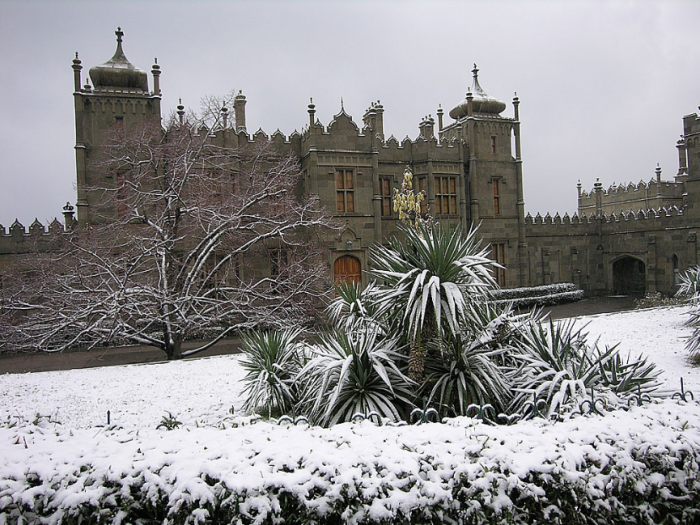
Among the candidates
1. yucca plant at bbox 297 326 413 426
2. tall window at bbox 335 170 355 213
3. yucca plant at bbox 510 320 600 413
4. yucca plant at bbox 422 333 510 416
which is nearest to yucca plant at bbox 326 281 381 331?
yucca plant at bbox 297 326 413 426

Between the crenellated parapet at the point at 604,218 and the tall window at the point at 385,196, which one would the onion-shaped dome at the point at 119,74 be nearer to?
the tall window at the point at 385,196

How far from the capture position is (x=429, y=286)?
17.3 ft

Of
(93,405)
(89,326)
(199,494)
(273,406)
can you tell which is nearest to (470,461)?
(199,494)

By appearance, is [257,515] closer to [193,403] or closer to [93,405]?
[193,403]

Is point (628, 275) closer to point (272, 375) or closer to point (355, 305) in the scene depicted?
point (355, 305)

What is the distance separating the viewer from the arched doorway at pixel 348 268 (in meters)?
20.4

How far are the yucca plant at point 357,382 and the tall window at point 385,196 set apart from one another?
1618 cm

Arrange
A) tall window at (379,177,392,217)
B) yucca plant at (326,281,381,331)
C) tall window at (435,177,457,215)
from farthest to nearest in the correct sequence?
tall window at (435,177,457,215)
tall window at (379,177,392,217)
yucca plant at (326,281,381,331)

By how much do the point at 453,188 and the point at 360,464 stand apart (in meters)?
20.8

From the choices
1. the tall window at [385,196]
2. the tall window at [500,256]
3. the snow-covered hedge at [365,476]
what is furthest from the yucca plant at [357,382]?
the tall window at [500,256]

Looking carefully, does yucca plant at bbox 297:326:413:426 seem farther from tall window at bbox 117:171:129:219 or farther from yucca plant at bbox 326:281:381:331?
tall window at bbox 117:171:129:219

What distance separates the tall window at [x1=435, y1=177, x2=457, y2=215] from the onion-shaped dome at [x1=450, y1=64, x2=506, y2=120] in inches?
152

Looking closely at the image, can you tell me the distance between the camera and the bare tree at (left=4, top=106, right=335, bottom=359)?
44.7ft

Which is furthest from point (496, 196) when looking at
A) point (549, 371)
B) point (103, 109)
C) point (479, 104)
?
point (549, 371)
